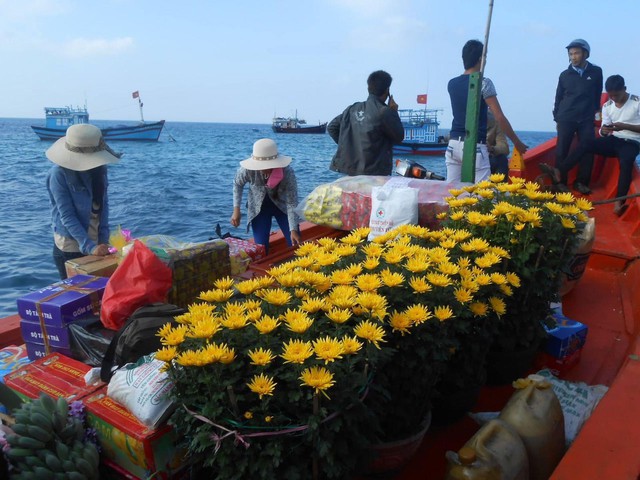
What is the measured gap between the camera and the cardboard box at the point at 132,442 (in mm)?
1815

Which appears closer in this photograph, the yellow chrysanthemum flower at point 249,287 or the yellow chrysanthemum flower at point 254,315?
the yellow chrysanthemum flower at point 254,315

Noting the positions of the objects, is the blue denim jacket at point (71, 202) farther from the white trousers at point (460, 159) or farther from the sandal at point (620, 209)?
the sandal at point (620, 209)

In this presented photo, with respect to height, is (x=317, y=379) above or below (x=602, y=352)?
above

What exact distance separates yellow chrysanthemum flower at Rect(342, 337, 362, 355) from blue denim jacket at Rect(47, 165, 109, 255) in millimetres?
2677

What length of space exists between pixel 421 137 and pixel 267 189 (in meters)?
47.1

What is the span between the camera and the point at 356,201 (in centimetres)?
461

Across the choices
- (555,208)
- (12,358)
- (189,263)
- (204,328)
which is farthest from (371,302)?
(12,358)

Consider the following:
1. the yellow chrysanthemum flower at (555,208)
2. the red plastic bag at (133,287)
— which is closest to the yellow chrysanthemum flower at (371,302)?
the red plastic bag at (133,287)

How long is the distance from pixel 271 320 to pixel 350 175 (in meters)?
3.75

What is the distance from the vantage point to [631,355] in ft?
7.61

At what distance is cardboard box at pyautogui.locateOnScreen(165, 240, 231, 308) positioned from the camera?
2.99m

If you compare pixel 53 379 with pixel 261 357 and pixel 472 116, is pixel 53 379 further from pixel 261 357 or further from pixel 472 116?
pixel 472 116

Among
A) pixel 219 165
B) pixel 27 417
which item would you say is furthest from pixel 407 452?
pixel 219 165

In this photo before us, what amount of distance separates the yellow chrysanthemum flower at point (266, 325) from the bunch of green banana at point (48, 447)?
877 mm
